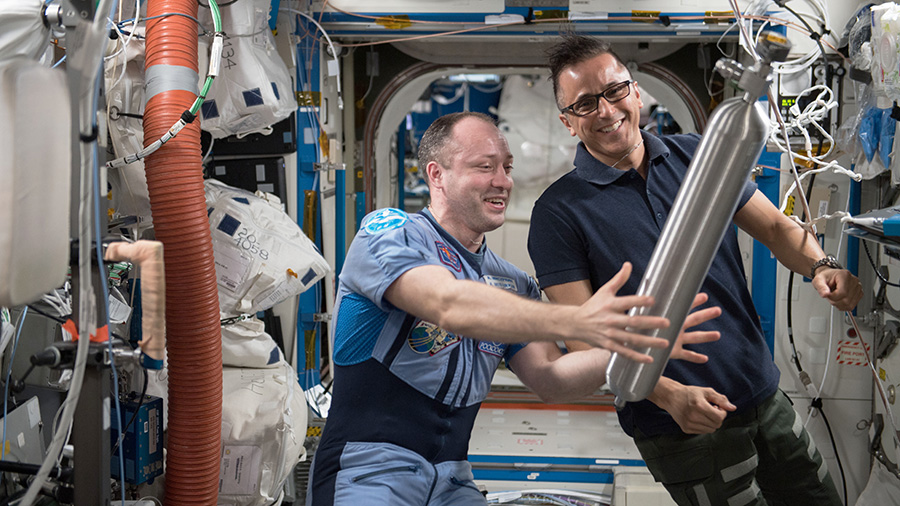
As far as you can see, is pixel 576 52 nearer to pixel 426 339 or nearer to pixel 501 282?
pixel 501 282

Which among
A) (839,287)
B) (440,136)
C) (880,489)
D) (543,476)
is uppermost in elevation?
(440,136)

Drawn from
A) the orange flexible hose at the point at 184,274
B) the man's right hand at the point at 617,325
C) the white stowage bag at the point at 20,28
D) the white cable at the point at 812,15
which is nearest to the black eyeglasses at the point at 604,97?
the man's right hand at the point at 617,325

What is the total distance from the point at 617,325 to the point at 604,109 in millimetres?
A: 1079

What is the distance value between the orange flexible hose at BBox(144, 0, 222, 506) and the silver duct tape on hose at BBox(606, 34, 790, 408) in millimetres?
1671

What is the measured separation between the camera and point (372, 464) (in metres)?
2.01

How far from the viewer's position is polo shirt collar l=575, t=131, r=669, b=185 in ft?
7.62

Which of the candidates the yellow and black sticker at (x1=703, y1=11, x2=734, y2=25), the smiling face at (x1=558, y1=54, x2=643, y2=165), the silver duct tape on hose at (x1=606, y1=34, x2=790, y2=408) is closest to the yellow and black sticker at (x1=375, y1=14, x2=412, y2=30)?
the yellow and black sticker at (x1=703, y1=11, x2=734, y2=25)

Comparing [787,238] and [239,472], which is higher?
[787,238]

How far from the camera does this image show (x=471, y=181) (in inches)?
84.3

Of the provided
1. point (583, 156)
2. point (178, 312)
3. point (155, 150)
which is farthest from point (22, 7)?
point (583, 156)

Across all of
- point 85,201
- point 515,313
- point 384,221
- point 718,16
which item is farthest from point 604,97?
point 718,16

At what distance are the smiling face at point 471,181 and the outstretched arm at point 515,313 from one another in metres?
0.44

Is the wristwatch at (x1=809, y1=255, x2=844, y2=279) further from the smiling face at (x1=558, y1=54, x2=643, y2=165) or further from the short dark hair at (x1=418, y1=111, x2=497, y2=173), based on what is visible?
the short dark hair at (x1=418, y1=111, x2=497, y2=173)

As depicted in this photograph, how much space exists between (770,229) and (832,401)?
1.96 m
